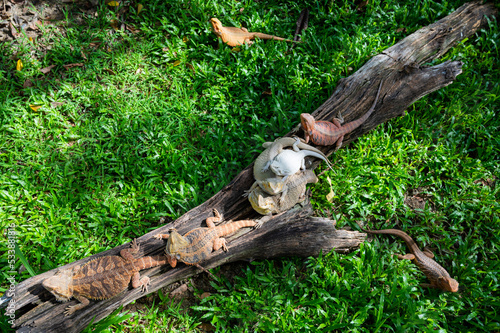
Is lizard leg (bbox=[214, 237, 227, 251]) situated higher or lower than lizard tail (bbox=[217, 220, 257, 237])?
lower

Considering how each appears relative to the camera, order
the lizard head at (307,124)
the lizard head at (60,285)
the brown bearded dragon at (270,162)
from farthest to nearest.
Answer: the lizard head at (307,124)
the brown bearded dragon at (270,162)
the lizard head at (60,285)

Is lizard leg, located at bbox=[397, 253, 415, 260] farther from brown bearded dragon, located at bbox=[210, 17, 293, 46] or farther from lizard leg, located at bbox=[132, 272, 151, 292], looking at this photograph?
brown bearded dragon, located at bbox=[210, 17, 293, 46]

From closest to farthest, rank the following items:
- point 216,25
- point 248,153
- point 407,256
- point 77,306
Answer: point 77,306 < point 407,256 < point 248,153 < point 216,25

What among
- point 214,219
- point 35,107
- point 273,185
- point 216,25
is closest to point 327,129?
point 273,185

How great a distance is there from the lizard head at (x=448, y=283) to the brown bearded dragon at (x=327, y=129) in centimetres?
234

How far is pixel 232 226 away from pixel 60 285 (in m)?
2.14

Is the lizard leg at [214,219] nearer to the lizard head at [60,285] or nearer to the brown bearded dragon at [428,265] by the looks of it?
the lizard head at [60,285]

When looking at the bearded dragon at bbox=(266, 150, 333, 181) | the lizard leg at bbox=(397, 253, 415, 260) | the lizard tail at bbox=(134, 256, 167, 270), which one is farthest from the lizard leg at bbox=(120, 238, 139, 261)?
the lizard leg at bbox=(397, 253, 415, 260)

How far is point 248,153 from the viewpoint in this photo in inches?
199

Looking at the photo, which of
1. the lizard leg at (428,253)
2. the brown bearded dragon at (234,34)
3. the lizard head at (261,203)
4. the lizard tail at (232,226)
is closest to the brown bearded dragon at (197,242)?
the lizard tail at (232,226)

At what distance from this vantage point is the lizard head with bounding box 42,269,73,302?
3.48m

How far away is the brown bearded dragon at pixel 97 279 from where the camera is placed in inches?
140

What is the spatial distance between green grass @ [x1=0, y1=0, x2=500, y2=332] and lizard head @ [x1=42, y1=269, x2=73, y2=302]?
682 millimetres

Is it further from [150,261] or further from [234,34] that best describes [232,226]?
[234,34]
